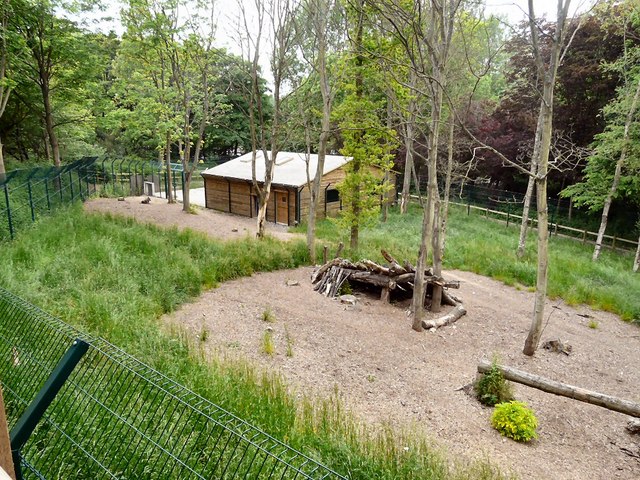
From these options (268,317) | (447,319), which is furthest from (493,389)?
(268,317)

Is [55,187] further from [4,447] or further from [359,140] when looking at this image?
[4,447]

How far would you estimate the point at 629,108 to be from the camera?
15.3 m

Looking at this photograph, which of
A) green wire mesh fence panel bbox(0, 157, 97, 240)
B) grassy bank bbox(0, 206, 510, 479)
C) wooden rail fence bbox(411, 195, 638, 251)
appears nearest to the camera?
grassy bank bbox(0, 206, 510, 479)

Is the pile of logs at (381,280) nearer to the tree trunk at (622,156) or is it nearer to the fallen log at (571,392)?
the fallen log at (571,392)

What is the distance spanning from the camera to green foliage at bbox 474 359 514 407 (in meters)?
6.59

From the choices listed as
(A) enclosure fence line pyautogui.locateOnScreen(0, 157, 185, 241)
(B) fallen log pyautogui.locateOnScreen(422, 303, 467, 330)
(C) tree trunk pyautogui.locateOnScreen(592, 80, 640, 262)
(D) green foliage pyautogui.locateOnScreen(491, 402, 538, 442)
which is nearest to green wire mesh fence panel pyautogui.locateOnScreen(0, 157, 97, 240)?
(A) enclosure fence line pyautogui.locateOnScreen(0, 157, 185, 241)

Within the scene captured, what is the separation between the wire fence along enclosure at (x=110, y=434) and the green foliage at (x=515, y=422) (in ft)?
10.7

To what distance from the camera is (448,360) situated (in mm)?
8188

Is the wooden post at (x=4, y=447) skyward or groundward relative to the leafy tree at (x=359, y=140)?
groundward

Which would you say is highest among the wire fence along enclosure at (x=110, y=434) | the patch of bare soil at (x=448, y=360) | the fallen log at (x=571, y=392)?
the wire fence along enclosure at (x=110, y=434)

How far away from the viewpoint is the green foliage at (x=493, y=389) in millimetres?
6594

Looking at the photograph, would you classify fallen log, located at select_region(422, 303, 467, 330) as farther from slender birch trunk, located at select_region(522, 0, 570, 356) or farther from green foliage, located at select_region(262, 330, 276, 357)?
green foliage, located at select_region(262, 330, 276, 357)

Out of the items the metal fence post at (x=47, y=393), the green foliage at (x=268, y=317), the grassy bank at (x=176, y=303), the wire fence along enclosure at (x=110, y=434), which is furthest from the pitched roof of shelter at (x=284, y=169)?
the metal fence post at (x=47, y=393)

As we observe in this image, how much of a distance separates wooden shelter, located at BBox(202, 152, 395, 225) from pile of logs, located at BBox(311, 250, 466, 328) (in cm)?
870
